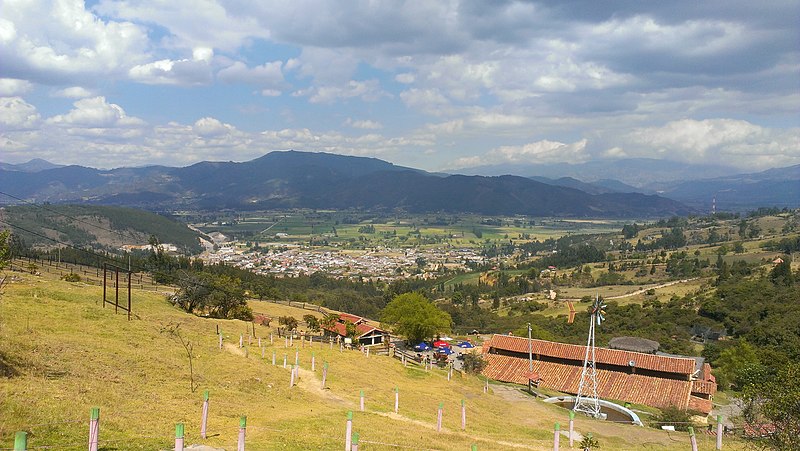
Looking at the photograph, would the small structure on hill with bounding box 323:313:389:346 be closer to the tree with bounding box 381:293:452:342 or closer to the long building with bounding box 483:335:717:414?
the tree with bounding box 381:293:452:342

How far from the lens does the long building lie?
39188mm

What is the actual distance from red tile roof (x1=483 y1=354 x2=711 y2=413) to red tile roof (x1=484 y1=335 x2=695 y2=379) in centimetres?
85

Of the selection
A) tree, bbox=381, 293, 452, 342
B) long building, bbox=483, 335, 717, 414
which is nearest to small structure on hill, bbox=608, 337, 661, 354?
long building, bbox=483, 335, 717, 414

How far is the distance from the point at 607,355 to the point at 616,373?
2081 mm

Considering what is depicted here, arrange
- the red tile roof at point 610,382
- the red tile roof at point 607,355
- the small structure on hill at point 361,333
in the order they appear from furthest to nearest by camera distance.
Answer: the small structure on hill at point 361,333, the red tile roof at point 607,355, the red tile roof at point 610,382

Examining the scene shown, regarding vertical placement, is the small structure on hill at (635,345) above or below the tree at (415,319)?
below

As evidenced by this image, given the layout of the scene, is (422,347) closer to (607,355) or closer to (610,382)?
(607,355)

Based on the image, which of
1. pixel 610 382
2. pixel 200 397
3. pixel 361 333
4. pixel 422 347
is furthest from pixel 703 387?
pixel 200 397

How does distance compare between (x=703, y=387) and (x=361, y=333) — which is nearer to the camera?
(x=703, y=387)

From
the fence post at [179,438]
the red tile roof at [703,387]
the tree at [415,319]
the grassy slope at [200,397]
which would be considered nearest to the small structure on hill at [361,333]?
the tree at [415,319]

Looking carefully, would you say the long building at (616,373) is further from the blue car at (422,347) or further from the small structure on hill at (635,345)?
the blue car at (422,347)

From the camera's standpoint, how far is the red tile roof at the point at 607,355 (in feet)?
137

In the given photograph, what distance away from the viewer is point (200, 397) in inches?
703

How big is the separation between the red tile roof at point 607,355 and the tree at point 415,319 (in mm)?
6153
